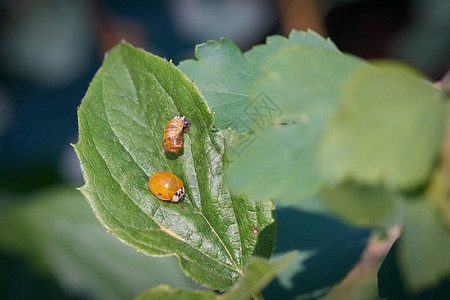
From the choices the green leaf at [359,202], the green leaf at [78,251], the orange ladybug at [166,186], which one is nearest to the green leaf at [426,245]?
the green leaf at [359,202]

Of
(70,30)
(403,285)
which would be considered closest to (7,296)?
(403,285)

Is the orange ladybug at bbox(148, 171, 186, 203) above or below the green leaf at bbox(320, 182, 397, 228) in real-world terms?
below

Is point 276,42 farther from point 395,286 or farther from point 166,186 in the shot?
point 395,286

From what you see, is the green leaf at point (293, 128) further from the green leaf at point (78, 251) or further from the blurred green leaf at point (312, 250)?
the green leaf at point (78, 251)

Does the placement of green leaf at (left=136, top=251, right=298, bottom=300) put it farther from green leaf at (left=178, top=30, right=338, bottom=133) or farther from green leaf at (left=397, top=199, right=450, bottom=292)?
green leaf at (left=178, top=30, right=338, bottom=133)

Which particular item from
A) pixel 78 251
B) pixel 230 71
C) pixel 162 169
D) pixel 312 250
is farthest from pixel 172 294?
pixel 78 251

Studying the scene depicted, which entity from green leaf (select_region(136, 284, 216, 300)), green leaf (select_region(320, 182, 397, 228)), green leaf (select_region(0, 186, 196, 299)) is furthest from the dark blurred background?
green leaf (select_region(320, 182, 397, 228))
